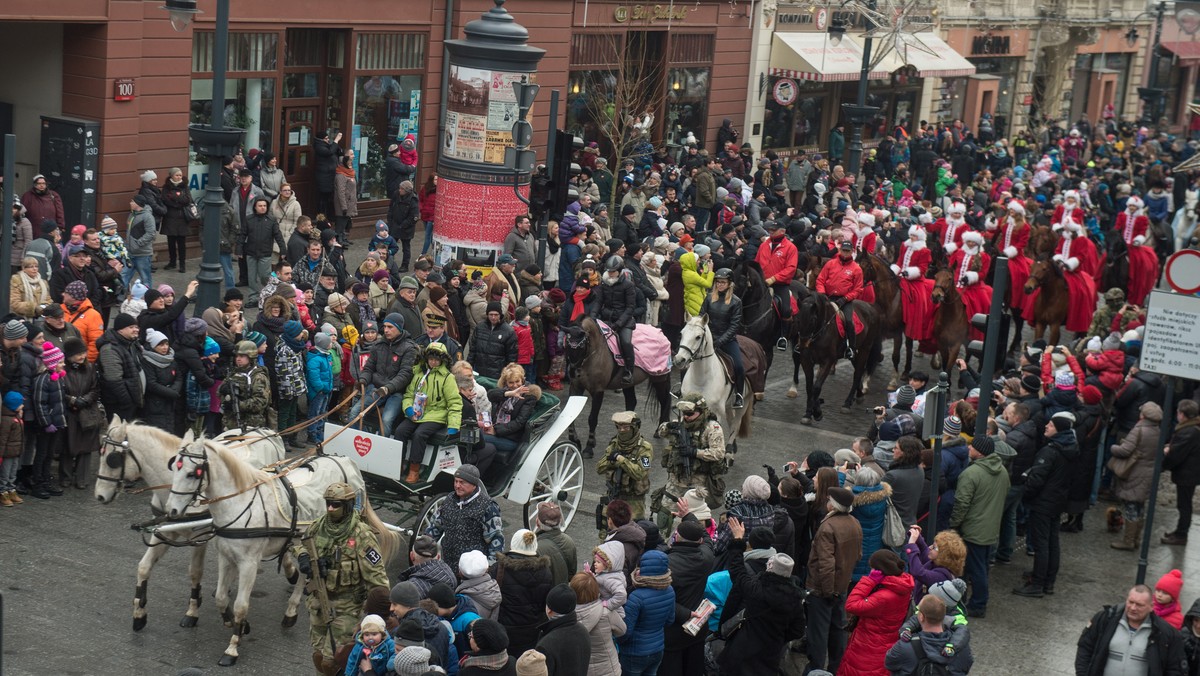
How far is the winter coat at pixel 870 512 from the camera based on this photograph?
39.4 feet

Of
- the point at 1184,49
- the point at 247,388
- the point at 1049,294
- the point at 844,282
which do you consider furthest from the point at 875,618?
the point at 1184,49

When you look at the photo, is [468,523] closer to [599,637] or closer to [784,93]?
[599,637]

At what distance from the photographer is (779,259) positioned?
20594 millimetres

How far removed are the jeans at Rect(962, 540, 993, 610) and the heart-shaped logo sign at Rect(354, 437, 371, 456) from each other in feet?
17.9

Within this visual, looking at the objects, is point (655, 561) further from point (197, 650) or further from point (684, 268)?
point (684, 268)

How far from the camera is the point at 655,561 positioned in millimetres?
10305

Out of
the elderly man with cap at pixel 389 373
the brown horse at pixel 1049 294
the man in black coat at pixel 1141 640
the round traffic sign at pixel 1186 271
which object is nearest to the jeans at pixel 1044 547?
the round traffic sign at pixel 1186 271

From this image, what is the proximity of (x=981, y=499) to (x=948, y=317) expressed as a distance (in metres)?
7.49

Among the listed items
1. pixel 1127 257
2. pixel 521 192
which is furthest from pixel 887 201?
pixel 521 192

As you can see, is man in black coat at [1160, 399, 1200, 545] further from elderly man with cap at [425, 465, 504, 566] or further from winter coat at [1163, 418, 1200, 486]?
elderly man with cap at [425, 465, 504, 566]

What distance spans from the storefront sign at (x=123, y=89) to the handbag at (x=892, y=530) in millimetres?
15229

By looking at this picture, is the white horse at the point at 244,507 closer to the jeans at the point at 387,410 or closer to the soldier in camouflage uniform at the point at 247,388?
Answer: the jeans at the point at 387,410

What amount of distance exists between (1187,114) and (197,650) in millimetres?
59285

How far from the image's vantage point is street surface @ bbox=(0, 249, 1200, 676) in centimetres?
1123
